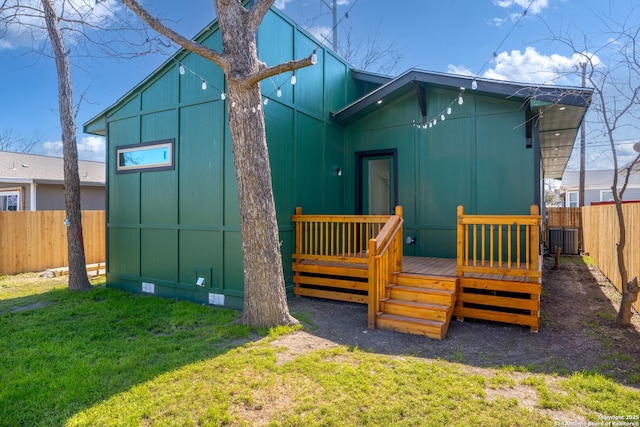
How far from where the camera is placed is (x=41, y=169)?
50.0 feet

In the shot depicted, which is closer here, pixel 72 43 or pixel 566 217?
pixel 72 43

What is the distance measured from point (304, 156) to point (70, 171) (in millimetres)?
4583

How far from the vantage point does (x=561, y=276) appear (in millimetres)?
8016

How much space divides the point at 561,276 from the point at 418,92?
17.5ft

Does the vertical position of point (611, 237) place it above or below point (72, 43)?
below

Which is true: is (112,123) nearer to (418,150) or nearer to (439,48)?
(418,150)

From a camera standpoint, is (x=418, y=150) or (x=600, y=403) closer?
(x=600, y=403)

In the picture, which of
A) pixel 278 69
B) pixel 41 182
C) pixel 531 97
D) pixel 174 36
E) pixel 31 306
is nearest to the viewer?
pixel 278 69

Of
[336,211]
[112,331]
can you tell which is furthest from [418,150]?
[112,331]

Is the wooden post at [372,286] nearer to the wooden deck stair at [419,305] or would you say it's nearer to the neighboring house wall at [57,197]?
the wooden deck stair at [419,305]

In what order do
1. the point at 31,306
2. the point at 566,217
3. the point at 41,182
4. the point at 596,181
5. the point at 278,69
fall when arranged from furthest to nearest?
the point at 596,181, the point at 566,217, the point at 41,182, the point at 31,306, the point at 278,69

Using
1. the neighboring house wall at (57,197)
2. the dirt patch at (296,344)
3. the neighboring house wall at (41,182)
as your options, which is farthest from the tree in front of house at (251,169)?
the neighboring house wall at (57,197)

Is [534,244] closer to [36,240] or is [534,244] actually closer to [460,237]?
[460,237]

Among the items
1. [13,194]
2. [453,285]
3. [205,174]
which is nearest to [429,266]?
[453,285]
